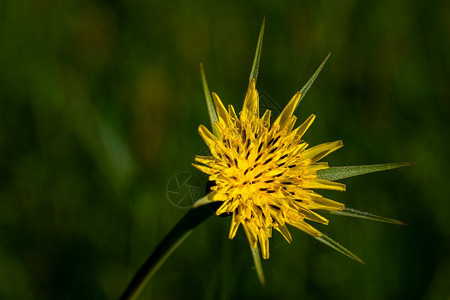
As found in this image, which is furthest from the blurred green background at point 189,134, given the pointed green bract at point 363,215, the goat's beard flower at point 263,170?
the pointed green bract at point 363,215

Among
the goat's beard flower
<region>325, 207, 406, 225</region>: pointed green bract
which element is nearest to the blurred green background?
the goat's beard flower

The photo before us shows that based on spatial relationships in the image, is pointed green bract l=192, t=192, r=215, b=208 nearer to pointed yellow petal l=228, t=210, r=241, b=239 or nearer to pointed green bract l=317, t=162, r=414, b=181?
pointed yellow petal l=228, t=210, r=241, b=239

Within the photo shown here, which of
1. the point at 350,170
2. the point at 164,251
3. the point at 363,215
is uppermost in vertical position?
the point at 350,170

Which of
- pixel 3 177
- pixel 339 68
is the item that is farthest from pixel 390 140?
pixel 3 177

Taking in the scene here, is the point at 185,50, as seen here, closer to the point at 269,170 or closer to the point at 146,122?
the point at 146,122

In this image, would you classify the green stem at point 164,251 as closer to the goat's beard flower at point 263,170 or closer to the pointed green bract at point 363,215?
the goat's beard flower at point 263,170

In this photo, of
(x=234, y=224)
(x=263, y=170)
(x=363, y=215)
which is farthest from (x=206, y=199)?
(x=363, y=215)

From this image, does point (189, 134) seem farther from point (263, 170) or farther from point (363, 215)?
point (363, 215)
